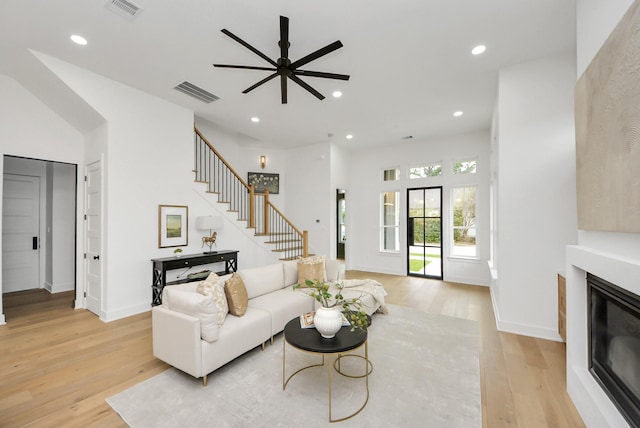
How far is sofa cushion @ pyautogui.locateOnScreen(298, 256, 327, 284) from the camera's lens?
162 inches

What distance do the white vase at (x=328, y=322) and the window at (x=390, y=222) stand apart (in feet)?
17.3

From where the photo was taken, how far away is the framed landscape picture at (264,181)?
7.35 m

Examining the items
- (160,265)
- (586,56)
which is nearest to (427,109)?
(586,56)

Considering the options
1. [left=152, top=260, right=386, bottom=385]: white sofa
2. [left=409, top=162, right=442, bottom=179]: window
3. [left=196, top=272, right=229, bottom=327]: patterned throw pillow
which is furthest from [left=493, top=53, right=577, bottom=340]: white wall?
[left=196, top=272, right=229, bottom=327]: patterned throw pillow

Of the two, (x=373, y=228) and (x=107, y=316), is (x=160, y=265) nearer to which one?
(x=107, y=316)

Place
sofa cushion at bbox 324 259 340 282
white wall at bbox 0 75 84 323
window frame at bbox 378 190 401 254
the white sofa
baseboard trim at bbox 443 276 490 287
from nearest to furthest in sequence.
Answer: the white sofa
white wall at bbox 0 75 84 323
sofa cushion at bbox 324 259 340 282
baseboard trim at bbox 443 276 490 287
window frame at bbox 378 190 401 254

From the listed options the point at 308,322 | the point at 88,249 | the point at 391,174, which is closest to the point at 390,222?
the point at 391,174

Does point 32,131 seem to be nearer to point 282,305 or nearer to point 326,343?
point 282,305

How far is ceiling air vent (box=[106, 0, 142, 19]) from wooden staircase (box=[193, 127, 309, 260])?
10.0ft

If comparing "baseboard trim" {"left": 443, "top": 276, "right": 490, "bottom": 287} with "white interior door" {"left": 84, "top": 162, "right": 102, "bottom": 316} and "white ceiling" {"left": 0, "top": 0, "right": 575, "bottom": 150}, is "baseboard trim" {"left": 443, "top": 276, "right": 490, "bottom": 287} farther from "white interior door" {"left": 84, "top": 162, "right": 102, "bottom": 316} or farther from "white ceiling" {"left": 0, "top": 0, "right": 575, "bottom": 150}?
"white interior door" {"left": 84, "top": 162, "right": 102, "bottom": 316}

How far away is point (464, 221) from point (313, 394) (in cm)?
540

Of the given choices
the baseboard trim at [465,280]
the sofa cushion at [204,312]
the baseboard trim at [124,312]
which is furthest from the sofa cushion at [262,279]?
the baseboard trim at [465,280]

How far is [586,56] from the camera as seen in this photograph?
213 cm

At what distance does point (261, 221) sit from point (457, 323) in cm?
501
